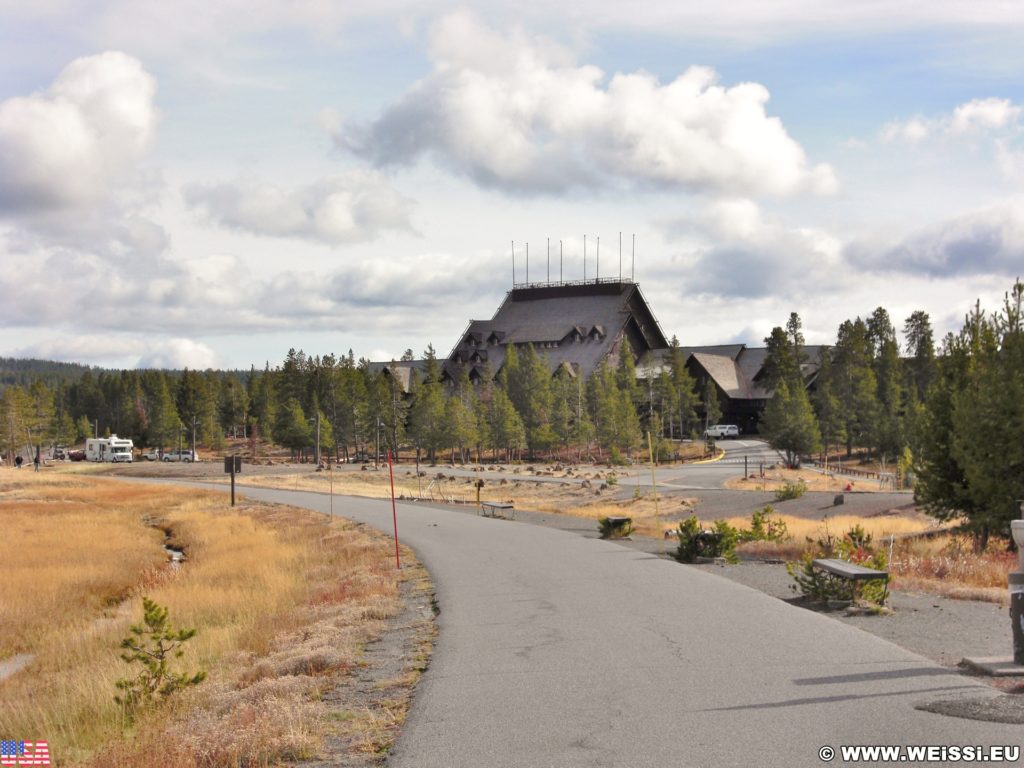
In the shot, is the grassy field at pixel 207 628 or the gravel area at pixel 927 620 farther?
the gravel area at pixel 927 620

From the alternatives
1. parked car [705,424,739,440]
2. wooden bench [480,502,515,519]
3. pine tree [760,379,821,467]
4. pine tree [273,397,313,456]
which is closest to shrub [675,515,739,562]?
wooden bench [480,502,515,519]

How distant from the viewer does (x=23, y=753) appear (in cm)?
971

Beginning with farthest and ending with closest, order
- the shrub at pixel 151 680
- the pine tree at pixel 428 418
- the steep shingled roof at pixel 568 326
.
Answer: the steep shingled roof at pixel 568 326 < the pine tree at pixel 428 418 < the shrub at pixel 151 680

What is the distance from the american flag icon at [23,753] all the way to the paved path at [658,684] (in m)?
3.82

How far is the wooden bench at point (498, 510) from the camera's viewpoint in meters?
36.0

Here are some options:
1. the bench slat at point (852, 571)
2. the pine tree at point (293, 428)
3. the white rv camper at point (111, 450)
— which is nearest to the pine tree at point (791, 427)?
the pine tree at point (293, 428)

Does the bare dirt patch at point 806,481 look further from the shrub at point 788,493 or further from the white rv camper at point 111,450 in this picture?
the white rv camper at point 111,450

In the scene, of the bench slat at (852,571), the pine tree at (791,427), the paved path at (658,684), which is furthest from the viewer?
the pine tree at (791,427)

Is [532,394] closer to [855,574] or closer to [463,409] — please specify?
[463,409]

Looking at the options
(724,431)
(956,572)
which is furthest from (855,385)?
(956,572)

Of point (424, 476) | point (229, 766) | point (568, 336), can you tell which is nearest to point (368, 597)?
point (229, 766)

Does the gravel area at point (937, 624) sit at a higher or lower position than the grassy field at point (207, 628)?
higher

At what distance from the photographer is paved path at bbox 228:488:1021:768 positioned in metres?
7.00

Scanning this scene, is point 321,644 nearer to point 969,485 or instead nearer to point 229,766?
point 229,766
